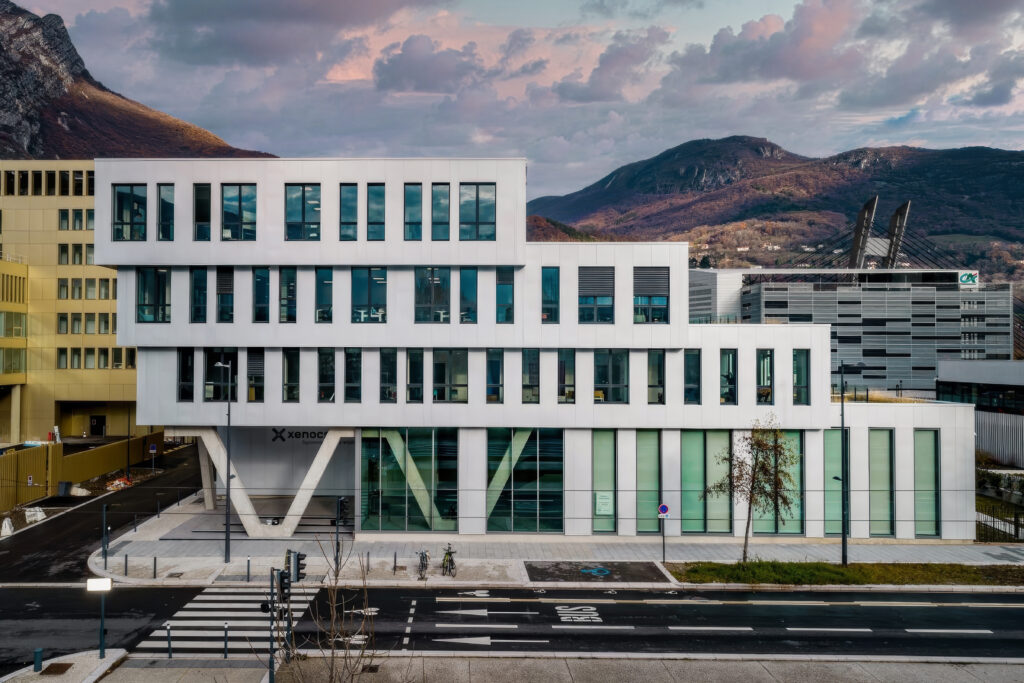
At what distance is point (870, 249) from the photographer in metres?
111

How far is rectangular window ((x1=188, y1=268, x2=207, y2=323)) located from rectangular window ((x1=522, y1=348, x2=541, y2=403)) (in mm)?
15553

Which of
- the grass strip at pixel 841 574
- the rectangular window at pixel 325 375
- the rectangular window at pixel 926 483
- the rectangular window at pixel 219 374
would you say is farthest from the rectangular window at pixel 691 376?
the rectangular window at pixel 219 374

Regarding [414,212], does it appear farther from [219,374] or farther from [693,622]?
[693,622]

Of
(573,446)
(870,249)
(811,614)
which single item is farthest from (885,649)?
(870,249)

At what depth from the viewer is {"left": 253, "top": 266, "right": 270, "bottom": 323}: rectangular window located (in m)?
31.3

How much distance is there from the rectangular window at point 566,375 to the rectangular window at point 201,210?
1794 cm

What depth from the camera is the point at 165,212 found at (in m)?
31.2

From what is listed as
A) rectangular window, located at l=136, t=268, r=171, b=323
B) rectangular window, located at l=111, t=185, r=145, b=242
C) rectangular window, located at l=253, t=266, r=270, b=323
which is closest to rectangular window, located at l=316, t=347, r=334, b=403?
rectangular window, located at l=253, t=266, r=270, b=323

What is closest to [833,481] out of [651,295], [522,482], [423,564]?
[651,295]

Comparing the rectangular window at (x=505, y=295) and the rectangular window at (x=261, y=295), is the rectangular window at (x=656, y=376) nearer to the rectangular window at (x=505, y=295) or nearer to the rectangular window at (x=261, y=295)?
the rectangular window at (x=505, y=295)

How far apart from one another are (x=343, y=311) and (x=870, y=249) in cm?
10629

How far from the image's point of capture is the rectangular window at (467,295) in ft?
103

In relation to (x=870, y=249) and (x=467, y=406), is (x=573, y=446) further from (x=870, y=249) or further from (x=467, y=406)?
(x=870, y=249)

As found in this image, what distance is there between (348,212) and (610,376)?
15.0 m
